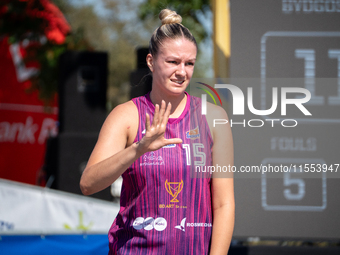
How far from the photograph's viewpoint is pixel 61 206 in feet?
12.7

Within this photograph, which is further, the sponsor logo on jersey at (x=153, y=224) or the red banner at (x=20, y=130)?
the red banner at (x=20, y=130)

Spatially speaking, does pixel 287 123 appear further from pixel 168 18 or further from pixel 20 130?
pixel 20 130

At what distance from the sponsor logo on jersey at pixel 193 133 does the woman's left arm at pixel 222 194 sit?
0.06 m

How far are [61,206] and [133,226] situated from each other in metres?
2.51

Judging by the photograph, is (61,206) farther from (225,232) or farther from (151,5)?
(151,5)

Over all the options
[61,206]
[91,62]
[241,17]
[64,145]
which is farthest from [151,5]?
[241,17]

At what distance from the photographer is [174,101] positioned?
1.67 meters

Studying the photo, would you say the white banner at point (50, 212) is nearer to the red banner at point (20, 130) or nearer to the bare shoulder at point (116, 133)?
the bare shoulder at point (116, 133)

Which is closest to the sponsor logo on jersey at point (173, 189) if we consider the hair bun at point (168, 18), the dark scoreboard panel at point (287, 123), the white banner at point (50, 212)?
the hair bun at point (168, 18)

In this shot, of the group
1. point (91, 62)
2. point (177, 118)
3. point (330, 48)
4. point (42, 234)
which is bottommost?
point (42, 234)

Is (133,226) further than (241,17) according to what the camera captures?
No

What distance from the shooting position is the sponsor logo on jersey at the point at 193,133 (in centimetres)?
161

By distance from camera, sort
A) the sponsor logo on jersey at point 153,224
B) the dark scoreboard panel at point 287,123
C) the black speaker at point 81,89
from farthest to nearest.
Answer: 1. the black speaker at point 81,89
2. the dark scoreboard panel at point 287,123
3. the sponsor logo on jersey at point 153,224

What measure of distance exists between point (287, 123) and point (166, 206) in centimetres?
127
